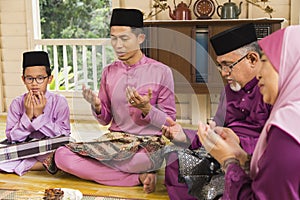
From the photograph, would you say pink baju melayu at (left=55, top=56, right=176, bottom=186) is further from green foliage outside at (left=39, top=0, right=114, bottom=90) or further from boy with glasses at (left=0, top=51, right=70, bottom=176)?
green foliage outside at (left=39, top=0, right=114, bottom=90)

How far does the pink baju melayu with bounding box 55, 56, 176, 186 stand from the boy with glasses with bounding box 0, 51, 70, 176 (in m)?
0.24

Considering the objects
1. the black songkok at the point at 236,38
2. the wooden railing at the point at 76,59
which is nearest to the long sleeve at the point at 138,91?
the black songkok at the point at 236,38

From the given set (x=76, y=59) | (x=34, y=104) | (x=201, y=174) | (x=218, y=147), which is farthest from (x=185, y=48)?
(x=218, y=147)

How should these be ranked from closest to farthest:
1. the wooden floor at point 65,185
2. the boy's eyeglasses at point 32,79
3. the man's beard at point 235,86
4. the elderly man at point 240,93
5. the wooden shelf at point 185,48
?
the elderly man at point 240,93 → the man's beard at point 235,86 → the wooden floor at point 65,185 → the boy's eyeglasses at point 32,79 → the wooden shelf at point 185,48

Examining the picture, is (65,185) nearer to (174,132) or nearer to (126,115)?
(126,115)

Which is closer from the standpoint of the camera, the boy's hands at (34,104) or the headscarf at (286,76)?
the headscarf at (286,76)

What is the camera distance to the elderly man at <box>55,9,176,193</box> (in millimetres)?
2875

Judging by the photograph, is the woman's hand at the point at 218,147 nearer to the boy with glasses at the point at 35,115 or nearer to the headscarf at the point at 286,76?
the headscarf at the point at 286,76

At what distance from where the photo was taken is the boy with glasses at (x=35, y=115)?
10.5 ft

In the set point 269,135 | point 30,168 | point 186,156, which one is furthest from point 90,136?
point 269,135

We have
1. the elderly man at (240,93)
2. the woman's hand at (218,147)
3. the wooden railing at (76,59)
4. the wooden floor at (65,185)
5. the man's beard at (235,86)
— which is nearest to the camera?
the woman's hand at (218,147)

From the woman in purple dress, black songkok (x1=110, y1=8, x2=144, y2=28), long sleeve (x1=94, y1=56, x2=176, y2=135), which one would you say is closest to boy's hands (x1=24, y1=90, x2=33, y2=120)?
long sleeve (x1=94, y1=56, x2=176, y2=135)

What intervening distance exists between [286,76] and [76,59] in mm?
4301

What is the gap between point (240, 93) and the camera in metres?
2.41
